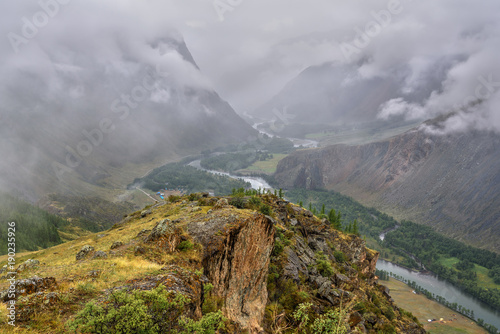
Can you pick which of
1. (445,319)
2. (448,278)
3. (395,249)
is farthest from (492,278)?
(445,319)

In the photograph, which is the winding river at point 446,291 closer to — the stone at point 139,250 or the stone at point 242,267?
the stone at point 242,267

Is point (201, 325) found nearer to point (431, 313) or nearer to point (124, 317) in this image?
point (124, 317)

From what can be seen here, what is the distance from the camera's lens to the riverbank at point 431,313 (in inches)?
4353

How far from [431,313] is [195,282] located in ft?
490

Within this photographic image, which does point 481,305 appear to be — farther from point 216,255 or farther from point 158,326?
point 158,326

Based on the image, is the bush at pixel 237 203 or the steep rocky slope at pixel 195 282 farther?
the bush at pixel 237 203

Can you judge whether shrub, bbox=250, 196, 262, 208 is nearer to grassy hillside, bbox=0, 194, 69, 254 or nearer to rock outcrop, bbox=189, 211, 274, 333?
rock outcrop, bbox=189, 211, 274, 333

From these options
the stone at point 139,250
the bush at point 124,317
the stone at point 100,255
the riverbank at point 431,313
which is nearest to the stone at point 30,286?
the bush at point 124,317

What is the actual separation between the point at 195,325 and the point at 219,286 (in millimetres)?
12487

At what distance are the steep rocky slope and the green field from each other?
15508 centimetres

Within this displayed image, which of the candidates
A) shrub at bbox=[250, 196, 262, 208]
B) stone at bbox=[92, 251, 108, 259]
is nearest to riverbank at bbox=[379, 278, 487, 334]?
shrub at bbox=[250, 196, 262, 208]

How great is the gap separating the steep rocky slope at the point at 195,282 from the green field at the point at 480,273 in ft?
509

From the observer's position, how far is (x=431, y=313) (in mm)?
121688

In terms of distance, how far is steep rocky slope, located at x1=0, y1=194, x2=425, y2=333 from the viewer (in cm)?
1080
